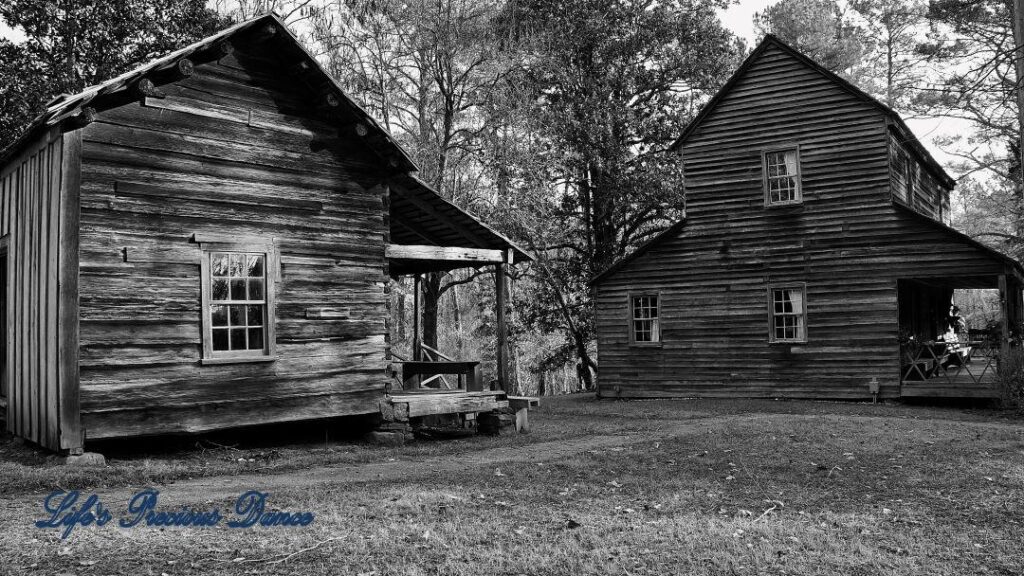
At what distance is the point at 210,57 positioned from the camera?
1228cm

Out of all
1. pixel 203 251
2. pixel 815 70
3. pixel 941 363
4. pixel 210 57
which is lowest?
pixel 941 363

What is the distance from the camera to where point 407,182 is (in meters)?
14.5

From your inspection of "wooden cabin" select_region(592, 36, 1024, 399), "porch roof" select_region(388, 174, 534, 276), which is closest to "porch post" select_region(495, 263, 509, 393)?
"porch roof" select_region(388, 174, 534, 276)

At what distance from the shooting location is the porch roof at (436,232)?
14582 millimetres

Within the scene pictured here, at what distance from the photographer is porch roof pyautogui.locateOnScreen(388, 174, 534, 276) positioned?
574 inches

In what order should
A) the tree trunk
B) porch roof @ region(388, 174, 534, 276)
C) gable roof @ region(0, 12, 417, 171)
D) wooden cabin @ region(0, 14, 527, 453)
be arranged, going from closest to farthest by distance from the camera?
gable roof @ region(0, 12, 417, 171), wooden cabin @ region(0, 14, 527, 453), porch roof @ region(388, 174, 534, 276), the tree trunk

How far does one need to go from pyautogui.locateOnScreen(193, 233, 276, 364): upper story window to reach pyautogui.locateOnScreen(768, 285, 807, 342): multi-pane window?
14.3m

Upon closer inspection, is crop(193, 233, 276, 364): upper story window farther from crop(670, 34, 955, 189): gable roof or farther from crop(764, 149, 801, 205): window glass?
crop(764, 149, 801, 205): window glass

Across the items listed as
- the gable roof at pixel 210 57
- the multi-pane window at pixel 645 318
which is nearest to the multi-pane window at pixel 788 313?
the multi-pane window at pixel 645 318

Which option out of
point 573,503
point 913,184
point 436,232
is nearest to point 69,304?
point 573,503

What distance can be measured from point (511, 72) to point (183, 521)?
2323 cm

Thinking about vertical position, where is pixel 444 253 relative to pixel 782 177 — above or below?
below

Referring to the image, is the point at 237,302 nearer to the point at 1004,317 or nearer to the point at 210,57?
the point at 210,57

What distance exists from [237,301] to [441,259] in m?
3.90
